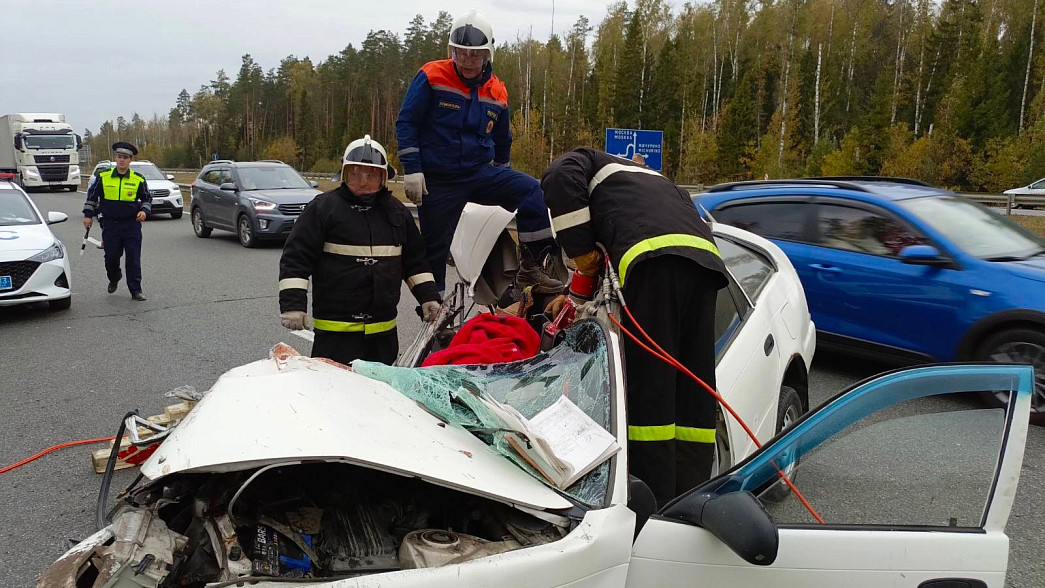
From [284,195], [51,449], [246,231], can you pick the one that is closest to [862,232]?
[51,449]

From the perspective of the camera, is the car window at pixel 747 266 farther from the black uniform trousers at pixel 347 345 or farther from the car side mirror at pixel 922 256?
the black uniform trousers at pixel 347 345

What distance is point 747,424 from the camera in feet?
9.39

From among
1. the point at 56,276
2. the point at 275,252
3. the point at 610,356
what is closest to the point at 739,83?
the point at 275,252

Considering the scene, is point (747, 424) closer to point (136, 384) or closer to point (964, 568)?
point (964, 568)

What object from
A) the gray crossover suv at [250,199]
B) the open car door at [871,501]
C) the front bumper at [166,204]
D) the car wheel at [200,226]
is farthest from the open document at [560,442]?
the front bumper at [166,204]

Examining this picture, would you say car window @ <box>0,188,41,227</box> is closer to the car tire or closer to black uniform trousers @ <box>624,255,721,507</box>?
the car tire

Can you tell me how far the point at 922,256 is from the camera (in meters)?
5.18

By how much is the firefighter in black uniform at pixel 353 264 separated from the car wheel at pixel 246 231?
1068 cm

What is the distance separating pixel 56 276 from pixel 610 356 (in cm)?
782

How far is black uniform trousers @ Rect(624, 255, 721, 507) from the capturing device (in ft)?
8.30

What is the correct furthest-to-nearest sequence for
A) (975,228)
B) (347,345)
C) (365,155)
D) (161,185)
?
(161,185)
(975,228)
(347,345)
(365,155)

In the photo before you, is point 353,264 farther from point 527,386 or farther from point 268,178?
point 268,178

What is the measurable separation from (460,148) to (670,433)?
100 inches

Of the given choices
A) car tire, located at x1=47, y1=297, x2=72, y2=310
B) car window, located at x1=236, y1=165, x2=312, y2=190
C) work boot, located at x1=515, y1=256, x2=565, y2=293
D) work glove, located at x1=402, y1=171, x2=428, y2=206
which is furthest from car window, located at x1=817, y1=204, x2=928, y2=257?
car window, located at x1=236, y1=165, x2=312, y2=190
